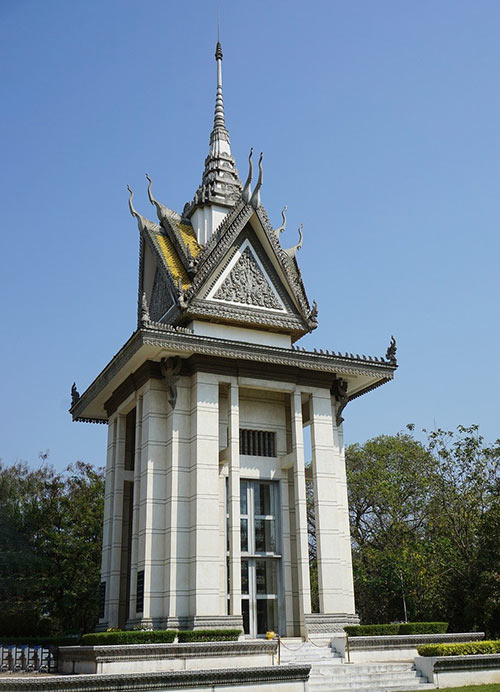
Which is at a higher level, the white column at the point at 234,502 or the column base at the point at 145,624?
the white column at the point at 234,502

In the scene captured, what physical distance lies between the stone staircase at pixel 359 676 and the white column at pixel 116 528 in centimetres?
629

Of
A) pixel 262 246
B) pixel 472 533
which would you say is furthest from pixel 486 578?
pixel 262 246

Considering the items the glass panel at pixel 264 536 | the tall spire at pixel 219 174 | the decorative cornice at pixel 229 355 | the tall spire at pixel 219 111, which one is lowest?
the glass panel at pixel 264 536

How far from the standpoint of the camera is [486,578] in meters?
25.6

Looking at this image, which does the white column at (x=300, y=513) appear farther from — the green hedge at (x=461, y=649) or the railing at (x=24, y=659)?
the railing at (x=24, y=659)

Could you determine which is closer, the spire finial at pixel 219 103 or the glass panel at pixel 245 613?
the glass panel at pixel 245 613

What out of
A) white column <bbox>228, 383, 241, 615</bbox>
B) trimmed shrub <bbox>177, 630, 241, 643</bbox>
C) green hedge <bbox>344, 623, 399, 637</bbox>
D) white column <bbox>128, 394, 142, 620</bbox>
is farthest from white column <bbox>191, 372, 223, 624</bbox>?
green hedge <bbox>344, 623, 399, 637</bbox>

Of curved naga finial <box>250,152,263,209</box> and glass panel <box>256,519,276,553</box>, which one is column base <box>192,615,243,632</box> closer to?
glass panel <box>256,519,276,553</box>

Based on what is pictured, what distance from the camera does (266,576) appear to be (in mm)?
21844

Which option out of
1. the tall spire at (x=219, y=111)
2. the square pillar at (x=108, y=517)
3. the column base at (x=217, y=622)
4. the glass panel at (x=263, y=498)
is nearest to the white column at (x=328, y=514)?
the glass panel at (x=263, y=498)

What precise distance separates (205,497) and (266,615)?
4.22 meters

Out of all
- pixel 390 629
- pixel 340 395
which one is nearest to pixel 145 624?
pixel 390 629

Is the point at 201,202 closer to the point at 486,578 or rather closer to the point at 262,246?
the point at 262,246

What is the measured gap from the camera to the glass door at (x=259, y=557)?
69.8 feet
